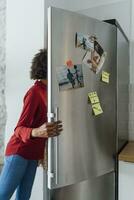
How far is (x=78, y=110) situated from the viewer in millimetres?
1518

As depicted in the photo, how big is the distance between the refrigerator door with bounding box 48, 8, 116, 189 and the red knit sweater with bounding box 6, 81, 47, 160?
25 centimetres

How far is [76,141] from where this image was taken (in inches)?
59.6

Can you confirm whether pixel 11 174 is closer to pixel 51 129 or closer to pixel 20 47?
pixel 51 129

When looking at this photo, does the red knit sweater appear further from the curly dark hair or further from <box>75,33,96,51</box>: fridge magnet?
<box>75,33,96,51</box>: fridge magnet

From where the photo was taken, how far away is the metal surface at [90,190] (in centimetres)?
160

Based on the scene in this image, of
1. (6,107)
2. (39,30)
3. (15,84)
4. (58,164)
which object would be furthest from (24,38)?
(58,164)

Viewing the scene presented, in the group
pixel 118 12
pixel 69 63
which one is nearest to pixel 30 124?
pixel 69 63

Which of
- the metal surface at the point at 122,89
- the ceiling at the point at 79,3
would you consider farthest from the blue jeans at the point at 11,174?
the ceiling at the point at 79,3

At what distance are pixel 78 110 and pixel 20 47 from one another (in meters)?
0.95

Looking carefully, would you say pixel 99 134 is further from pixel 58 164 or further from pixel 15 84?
pixel 15 84

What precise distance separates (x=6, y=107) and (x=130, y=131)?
3.59ft

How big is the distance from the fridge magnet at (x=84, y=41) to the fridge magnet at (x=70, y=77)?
116mm

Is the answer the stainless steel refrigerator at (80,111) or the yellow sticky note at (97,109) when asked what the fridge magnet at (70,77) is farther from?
the yellow sticky note at (97,109)

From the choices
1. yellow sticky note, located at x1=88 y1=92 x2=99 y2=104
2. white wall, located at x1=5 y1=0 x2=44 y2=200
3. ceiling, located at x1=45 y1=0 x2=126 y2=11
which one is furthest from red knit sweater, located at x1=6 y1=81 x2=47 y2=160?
ceiling, located at x1=45 y1=0 x2=126 y2=11
